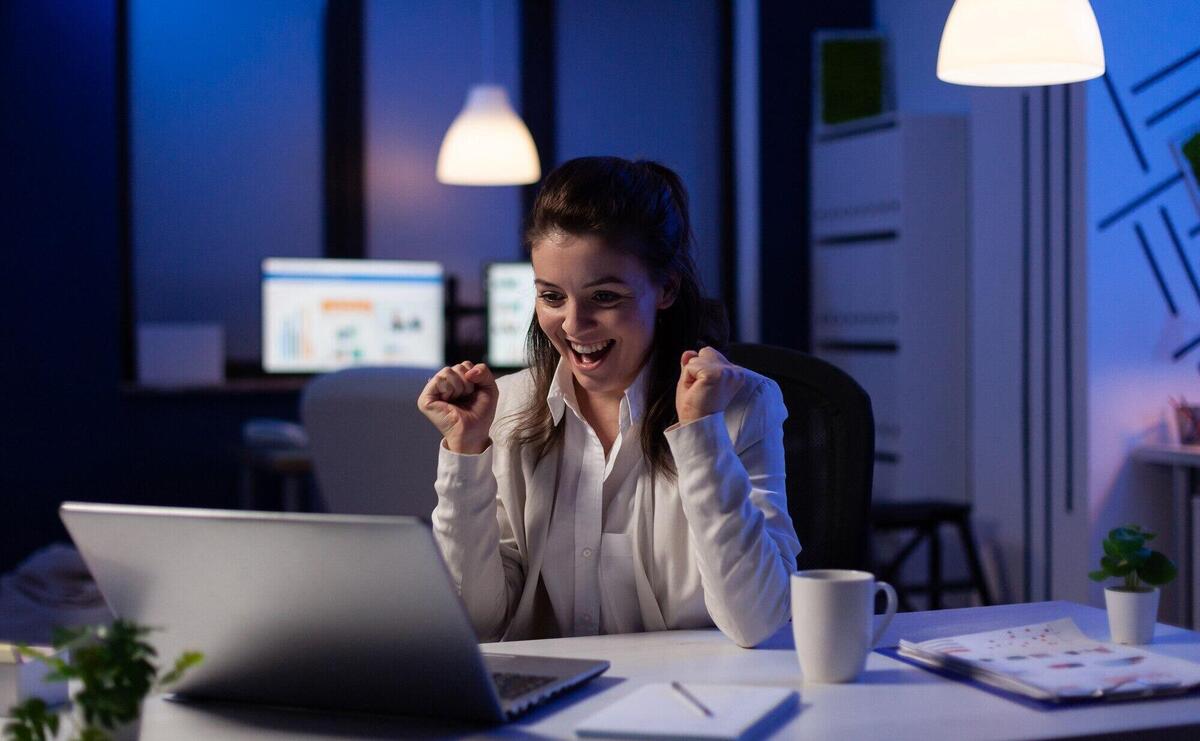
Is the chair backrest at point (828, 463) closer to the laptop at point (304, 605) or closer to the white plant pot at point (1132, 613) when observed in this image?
the white plant pot at point (1132, 613)

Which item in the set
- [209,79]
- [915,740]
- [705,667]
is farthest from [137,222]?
[915,740]

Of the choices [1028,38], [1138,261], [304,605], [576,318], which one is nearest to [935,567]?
[1138,261]

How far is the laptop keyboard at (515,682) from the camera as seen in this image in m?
1.14

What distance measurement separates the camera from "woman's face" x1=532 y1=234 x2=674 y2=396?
67.6 inches

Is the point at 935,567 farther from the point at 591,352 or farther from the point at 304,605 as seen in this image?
the point at 304,605

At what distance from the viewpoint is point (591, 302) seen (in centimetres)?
172

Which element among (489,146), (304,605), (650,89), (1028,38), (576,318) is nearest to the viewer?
(304,605)

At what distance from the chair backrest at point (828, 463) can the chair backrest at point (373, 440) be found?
60.9 inches

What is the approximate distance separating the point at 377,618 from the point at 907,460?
3.74 metres

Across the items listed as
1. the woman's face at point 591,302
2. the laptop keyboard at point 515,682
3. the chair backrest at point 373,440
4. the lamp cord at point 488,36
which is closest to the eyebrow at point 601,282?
the woman's face at point 591,302

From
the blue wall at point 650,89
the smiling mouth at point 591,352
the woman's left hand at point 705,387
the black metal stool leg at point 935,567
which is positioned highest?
the blue wall at point 650,89

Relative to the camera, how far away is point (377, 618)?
105 centimetres

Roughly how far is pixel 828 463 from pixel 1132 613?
0.50m

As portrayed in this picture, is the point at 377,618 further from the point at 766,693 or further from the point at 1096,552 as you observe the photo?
the point at 1096,552
